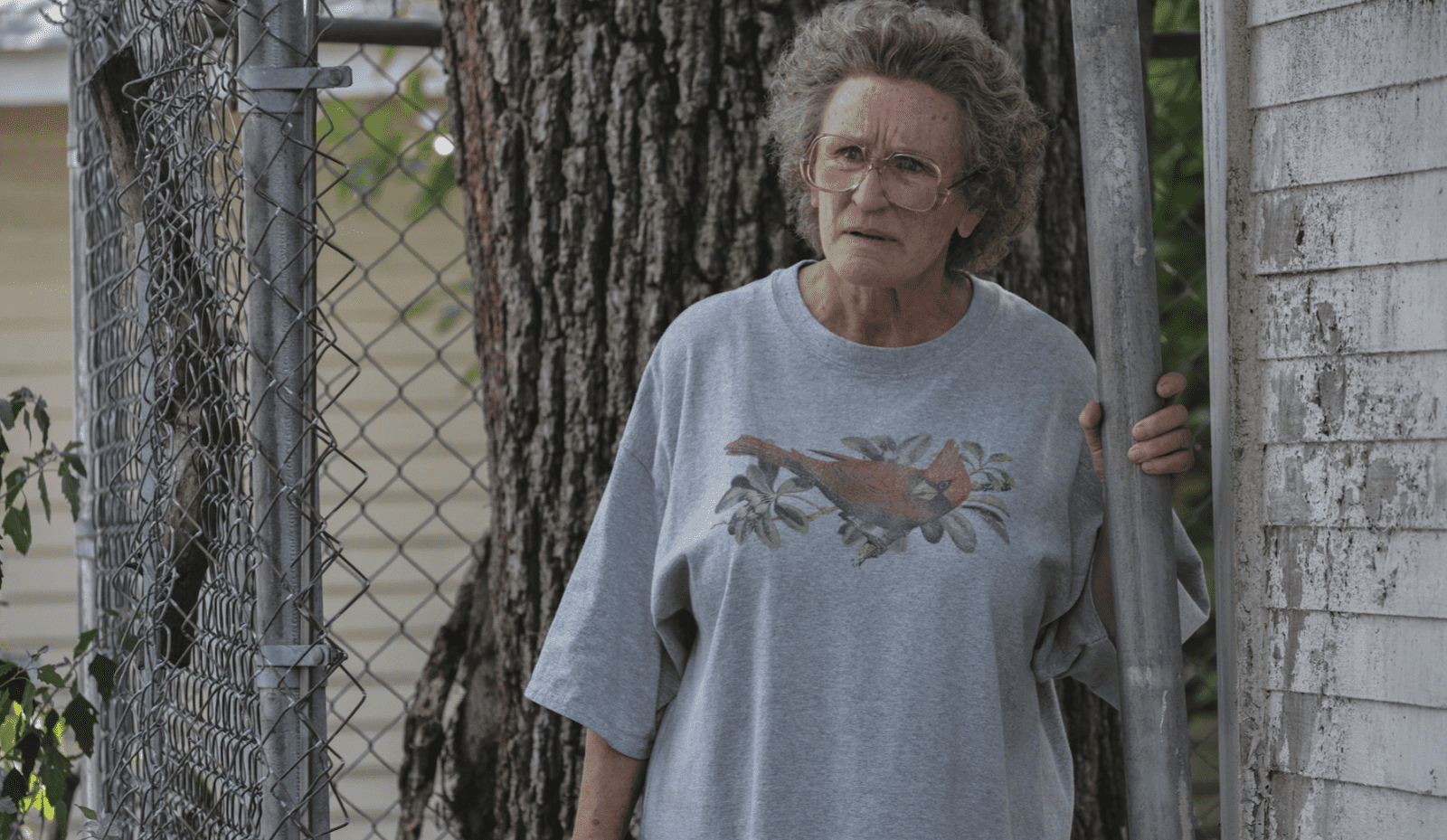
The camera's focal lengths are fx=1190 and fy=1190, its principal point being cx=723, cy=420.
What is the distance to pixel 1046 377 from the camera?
5.51 feet

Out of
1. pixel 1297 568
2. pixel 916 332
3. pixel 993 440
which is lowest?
pixel 1297 568

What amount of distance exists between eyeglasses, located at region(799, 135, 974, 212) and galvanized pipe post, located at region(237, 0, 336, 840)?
29.5 inches

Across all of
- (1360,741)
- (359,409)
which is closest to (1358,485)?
(1360,741)

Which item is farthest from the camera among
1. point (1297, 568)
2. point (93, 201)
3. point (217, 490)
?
point (93, 201)

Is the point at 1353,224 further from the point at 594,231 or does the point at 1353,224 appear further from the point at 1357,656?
the point at 594,231

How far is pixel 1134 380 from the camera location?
1.46 m

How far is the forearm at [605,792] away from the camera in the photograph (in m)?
1.71

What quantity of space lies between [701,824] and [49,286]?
16.7 feet

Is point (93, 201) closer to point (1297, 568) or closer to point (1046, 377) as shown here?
point (1046, 377)

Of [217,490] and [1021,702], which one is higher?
[217,490]

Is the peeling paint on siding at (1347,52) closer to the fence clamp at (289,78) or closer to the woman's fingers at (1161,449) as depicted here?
the woman's fingers at (1161,449)

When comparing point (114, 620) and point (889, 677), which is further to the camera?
point (114, 620)

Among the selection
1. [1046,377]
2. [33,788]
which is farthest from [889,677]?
[33,788]

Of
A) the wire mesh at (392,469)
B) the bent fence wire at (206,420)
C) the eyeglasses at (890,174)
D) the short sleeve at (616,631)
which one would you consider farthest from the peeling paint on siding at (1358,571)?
the wire mesh at (392,469)
